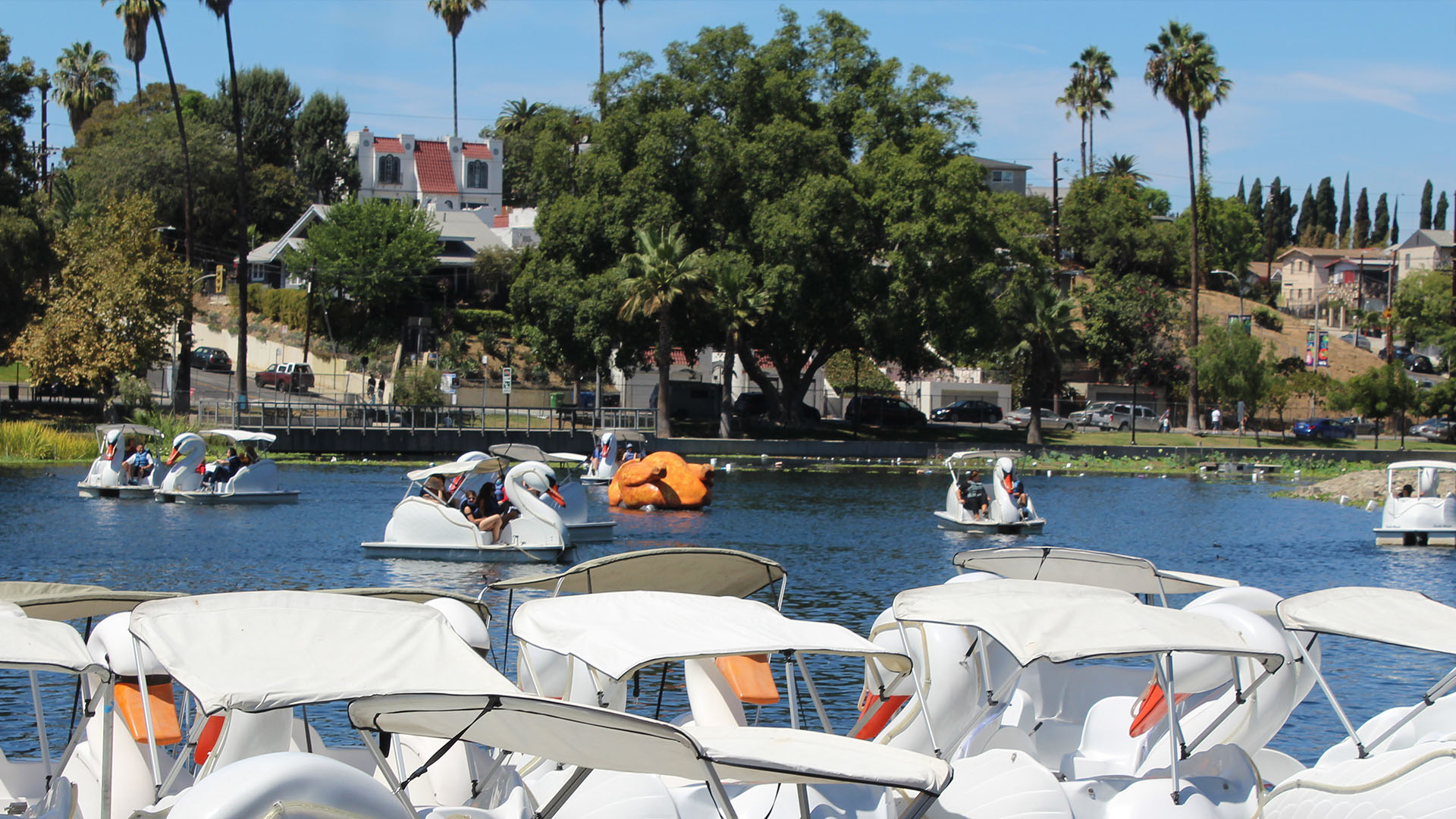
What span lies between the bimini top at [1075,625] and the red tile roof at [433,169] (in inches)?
3898

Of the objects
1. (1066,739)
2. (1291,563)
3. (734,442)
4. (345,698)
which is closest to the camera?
(345,698)

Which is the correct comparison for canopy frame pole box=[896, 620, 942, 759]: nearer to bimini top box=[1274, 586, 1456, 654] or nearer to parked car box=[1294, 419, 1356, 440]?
bimini top box=[1274, 586, 1456, 654]

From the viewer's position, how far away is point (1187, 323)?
8581cm

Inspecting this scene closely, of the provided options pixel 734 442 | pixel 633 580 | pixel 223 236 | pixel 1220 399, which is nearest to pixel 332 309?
pixel 223 236

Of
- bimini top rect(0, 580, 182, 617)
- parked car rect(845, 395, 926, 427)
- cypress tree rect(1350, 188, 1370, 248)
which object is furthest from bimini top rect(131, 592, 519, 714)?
cypress tree rect(1350, 188, 1370, 248)

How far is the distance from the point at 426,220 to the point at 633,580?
75.4m

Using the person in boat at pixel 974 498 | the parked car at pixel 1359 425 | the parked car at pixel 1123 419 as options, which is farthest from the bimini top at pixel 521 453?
the parked car at pixel 1359 425

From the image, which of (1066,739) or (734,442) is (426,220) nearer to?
(734,442)

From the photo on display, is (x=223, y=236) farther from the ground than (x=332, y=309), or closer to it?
farther from the ground

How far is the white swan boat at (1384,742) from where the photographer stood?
25.8 feet

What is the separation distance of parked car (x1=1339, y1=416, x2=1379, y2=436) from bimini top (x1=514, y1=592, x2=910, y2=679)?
69.5 m

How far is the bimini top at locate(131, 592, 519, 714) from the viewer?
748 centimetres

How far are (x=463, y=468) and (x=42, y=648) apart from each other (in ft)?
63.5

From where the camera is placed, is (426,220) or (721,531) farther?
(426,220)
